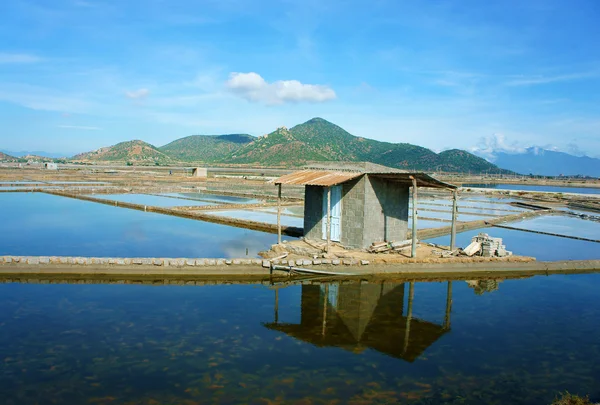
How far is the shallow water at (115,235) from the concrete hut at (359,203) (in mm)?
2619

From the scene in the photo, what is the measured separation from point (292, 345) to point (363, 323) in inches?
72.6

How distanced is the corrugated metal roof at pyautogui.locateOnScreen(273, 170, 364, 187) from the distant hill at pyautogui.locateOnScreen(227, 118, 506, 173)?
105304 mm

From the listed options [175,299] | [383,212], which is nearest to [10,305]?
[175,299]

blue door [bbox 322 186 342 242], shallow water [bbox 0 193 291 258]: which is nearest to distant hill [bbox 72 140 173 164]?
shallow water [bbox 0 193 291 258]

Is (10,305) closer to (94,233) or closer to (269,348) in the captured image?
(269,348)

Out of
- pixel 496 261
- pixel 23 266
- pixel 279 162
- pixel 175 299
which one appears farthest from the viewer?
pixel 279 162

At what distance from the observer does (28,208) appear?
86.4 feet

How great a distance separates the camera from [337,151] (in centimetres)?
14275

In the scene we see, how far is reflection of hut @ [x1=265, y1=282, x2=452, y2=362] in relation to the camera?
8.10 metres

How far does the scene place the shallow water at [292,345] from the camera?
6336 mm

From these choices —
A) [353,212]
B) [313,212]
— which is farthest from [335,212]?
[313,212]

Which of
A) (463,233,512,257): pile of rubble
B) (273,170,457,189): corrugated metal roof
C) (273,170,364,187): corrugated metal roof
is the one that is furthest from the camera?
(463,233,512,257): pile of rubble

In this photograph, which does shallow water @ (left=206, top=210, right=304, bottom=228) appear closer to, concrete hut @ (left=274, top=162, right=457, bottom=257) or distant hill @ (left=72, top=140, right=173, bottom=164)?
concrete hut @ (left=274, top=162, right=457, bottom=257)

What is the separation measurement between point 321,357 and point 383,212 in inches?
303
